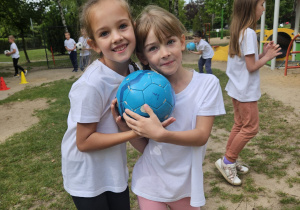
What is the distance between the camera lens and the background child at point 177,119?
1.50 metres

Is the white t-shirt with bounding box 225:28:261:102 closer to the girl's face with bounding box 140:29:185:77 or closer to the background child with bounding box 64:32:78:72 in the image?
the girl's face with bounding box 140:29:185:77

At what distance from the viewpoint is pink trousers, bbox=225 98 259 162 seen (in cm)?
301

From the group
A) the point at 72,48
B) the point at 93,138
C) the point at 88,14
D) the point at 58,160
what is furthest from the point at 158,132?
the point at 72,48

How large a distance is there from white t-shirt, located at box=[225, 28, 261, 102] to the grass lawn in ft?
3.61

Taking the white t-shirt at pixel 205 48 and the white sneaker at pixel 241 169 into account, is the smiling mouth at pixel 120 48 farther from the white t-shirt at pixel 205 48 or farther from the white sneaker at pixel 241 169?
the white t-shirt at pixel 205 48

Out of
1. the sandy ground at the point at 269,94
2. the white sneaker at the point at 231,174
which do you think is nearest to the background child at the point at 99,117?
the sandy ground at the point at 269,94

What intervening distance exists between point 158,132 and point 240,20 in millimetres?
2245

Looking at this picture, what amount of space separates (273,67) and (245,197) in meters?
8.82

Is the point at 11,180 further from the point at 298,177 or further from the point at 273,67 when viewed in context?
the point at 273,67

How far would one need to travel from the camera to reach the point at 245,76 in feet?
9.89

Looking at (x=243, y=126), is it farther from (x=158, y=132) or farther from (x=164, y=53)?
(x=158, y=132)

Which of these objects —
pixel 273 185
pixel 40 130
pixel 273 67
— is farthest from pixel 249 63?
pixel 273 67

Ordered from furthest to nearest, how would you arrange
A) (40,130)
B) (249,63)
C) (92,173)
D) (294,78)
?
1. (294,78)
2. (40,130)
3. (249,63)
4. (92,173)

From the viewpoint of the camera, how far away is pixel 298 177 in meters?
3.17
